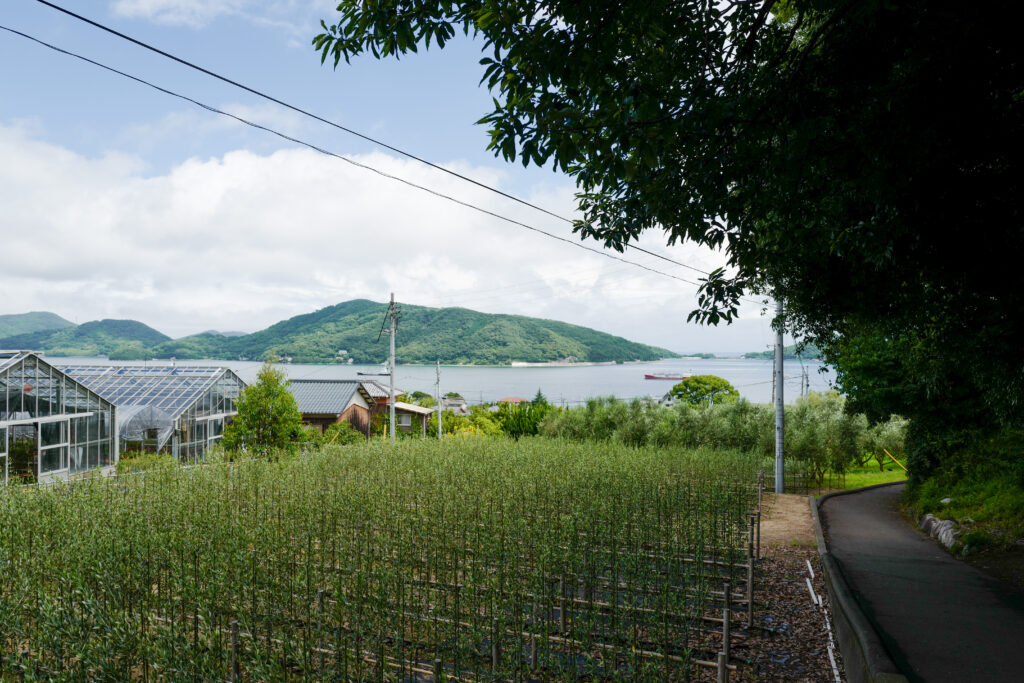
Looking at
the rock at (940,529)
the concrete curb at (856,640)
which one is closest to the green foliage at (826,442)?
the rock at (940,529)

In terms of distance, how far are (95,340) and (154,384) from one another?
219ft

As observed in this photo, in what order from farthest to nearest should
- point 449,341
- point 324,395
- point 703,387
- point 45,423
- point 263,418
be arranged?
point 449,341 → point 703,387 → point 324,395 → point 263,418 → point 45,423

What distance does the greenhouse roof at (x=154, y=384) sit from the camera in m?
17.5

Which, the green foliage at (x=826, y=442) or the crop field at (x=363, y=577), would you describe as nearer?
the crop field at (x=363, y=577)

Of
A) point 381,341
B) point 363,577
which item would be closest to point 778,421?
point 363,577

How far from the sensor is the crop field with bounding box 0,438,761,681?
429 cm

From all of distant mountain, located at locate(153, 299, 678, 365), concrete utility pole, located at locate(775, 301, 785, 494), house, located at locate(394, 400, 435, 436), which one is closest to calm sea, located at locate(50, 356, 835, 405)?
distant mountain, located at locate(153, 299, 678, 365)

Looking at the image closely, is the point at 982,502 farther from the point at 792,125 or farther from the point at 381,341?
the point at 381,341

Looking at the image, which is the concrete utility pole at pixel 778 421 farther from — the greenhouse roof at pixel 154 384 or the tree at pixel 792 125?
the greenhouse roof at pixel 154 384

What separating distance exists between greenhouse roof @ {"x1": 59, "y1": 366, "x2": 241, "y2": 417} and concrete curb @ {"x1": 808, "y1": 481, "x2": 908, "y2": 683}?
16878 mm

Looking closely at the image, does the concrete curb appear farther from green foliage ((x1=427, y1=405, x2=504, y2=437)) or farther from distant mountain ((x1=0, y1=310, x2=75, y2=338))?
distant mountain ((x1=0, y1=310, x2=75, y2=338))

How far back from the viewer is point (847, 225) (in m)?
5.62

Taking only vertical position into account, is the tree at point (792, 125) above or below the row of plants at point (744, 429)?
above

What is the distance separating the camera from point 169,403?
17328mm
